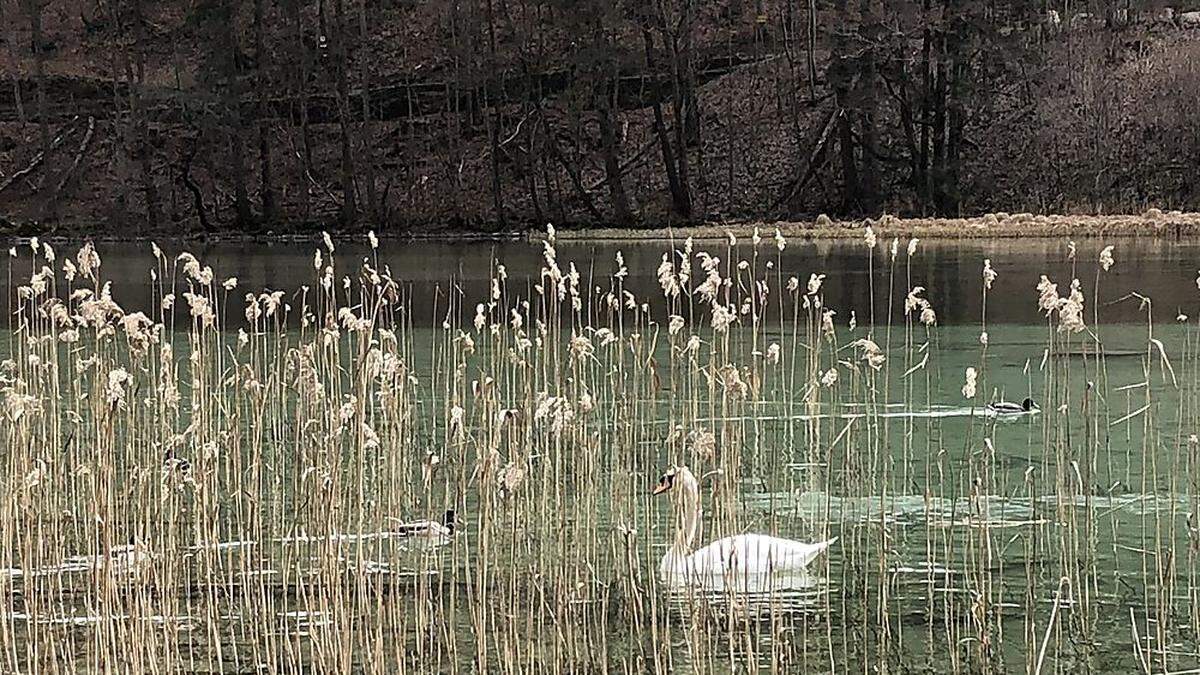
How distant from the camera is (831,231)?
33.3m

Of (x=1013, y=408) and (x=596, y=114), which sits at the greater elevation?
(x=596, y=114)

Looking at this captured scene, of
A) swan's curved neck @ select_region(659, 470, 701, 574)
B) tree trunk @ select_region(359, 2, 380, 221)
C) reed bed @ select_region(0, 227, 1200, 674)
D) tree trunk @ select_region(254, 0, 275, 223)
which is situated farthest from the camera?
tree trunk @ select_region(254, 0, 275, 223)

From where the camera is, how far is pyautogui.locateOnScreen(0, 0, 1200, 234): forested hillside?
3584 cm

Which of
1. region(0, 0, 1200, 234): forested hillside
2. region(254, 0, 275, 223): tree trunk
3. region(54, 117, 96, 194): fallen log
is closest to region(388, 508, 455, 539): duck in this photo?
region(0, 0, 1200, 234): forested hillside

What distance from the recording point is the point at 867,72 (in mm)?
35625

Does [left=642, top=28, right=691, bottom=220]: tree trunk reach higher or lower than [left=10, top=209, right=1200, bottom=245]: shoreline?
higher

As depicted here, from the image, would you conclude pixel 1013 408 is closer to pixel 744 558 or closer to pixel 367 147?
pixel 744 558

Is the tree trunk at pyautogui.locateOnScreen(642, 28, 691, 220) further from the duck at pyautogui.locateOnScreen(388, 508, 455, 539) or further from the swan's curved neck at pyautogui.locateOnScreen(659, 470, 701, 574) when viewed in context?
the swan's curved neck at pyautogui.locateOnScreen(659, 470, 701, 574)

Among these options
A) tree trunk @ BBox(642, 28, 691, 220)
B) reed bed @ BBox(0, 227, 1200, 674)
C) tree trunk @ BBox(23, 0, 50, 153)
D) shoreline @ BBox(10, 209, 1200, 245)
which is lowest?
reed bed @ BBox(0, 227, 1200, 674)

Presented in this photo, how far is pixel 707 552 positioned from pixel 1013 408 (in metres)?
4.78

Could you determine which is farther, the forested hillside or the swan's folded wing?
the forested hillside

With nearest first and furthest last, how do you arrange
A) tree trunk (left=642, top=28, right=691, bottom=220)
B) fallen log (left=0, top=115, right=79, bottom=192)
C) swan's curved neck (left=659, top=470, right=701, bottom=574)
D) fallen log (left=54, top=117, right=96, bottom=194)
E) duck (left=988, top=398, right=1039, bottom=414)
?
swan's curved neck (left=659, top=470, right=701, bottom=574), duck (left=988, top=398, right=1039, bottom=414), tree trunk (left=642, top=28, right=691, bottom=220), fallen log (left=54, top=117, right=96, bottom=194), fallen log (left=0, top=115, right=79, bottom=192)

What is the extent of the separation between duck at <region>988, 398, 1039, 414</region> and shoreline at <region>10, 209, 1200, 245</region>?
15793 millimetres

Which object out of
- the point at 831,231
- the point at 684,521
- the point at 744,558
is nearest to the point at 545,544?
the point at 744,558
